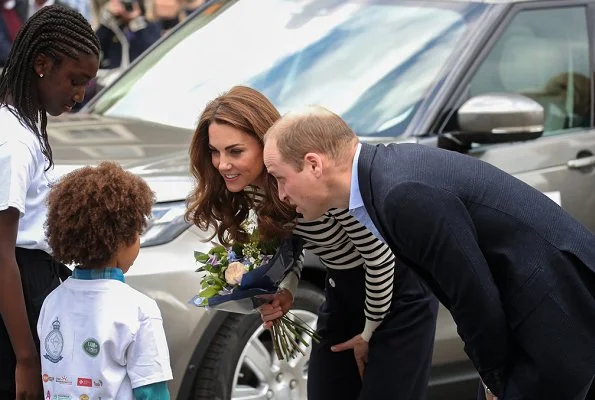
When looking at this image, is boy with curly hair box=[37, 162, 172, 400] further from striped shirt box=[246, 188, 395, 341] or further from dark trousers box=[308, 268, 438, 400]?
dark trousers box=[308, 268, 438, 400]

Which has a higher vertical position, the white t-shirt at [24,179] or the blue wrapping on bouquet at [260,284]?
the white t-shirt at [24,179]

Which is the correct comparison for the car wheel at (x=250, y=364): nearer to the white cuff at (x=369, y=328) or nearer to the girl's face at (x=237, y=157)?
the white cuff at (x=369, y=328)

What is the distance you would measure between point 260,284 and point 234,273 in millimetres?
96

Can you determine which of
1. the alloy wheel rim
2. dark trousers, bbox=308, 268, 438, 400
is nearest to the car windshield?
the alloy wheel rim

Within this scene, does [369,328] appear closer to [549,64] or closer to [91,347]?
[91,347]

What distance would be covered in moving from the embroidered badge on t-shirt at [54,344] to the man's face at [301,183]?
679mm

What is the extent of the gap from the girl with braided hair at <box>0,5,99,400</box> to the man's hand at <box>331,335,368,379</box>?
98 centimetres

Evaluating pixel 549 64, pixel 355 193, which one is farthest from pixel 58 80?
pixel 549 64

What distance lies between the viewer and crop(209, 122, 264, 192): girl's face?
365cm

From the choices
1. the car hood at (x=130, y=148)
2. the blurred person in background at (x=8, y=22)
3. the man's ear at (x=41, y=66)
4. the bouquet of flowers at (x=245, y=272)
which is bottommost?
the blurred person in background at (x=8, y=22)

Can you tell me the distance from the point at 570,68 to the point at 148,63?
2.11 meters

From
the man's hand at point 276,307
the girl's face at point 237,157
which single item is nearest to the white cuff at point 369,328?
the man's hand at point 276,307

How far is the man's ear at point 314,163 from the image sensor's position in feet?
9.84

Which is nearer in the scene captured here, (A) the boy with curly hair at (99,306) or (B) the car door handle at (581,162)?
(A) the boy with curly hair at (99,306)
